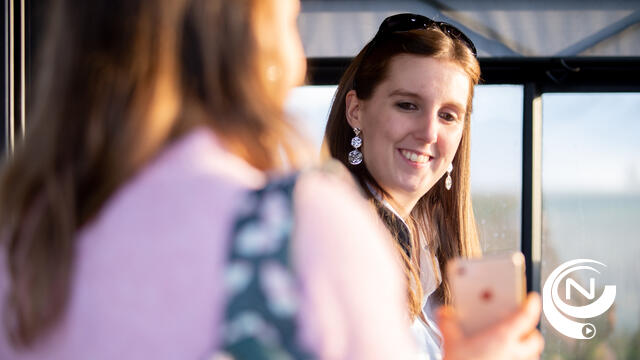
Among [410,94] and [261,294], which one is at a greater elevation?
[261,294]

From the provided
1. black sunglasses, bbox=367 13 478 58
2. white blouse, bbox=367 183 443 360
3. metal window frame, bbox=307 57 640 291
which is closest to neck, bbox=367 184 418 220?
white blouse, bbox=367 183 443 360

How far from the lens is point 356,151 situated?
1592 millimetres

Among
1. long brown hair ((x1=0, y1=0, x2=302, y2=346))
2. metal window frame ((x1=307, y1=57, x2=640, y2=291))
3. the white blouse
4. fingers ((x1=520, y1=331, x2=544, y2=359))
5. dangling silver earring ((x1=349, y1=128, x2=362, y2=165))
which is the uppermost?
long brown hair ((x1=0, y1=0, x2=302, y2=346))

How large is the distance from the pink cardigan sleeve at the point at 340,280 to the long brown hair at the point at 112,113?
0.26 ft

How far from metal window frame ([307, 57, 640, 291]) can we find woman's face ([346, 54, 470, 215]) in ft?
5.11

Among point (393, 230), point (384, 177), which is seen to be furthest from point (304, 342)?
point (384, 177)

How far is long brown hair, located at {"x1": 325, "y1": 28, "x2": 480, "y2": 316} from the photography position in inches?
60.9

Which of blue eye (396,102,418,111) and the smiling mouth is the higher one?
blue eye (396,102,418,111)

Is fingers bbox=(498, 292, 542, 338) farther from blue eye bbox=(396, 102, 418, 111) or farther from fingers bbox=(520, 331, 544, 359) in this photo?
blue eye bbox=(396, 102, 418, 111)

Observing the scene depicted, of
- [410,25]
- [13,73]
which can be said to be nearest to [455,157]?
[410,25]

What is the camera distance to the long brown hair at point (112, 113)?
1.72 ft

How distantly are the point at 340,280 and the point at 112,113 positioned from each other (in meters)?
0.25

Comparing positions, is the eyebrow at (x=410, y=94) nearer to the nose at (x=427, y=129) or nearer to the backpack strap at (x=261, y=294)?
the nose at (x=427, y=129)

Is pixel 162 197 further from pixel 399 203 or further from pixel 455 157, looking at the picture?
pixel 455 157
